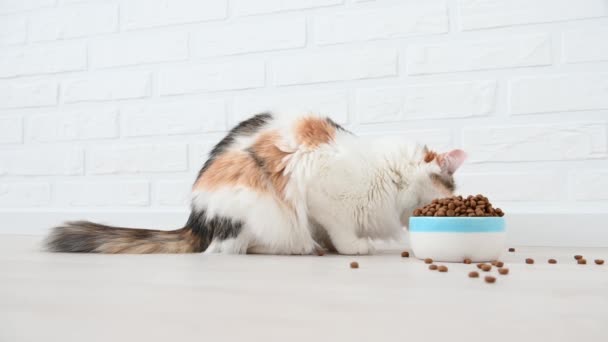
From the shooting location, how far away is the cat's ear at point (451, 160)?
1627 mm

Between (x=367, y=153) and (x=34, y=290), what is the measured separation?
1.00 metres

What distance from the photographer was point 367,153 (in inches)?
66.4

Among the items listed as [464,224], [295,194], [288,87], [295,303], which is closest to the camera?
[295,303]

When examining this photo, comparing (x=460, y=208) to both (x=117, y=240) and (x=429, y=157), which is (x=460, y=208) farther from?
(x=117, y=240)

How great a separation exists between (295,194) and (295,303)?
2.60ft

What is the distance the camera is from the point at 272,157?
1.63 metres

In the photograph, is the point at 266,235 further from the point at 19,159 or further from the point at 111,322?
the point at 19,159

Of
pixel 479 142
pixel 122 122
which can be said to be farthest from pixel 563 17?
pixel 122 122

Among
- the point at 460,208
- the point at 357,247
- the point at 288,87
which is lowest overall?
the point at 357,247

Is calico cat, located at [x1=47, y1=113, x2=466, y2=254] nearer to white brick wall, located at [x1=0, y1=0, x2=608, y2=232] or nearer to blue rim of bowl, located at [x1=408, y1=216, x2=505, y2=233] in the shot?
blue rim of bowl, located at [x1=408, y1=216, x2=505, y2=233]

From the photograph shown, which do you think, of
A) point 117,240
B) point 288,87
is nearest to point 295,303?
point 117,240

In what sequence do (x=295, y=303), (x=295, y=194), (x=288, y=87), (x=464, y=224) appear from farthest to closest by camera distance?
(x=288, y=87) → (x=295, y=194) → (x=464, y=224) → (x=295, y=303)

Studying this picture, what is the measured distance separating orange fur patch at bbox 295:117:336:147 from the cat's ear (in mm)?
310

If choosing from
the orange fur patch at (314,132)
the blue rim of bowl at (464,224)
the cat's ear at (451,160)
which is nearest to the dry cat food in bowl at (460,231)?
the blue rim of bowl at (464,224)
